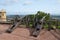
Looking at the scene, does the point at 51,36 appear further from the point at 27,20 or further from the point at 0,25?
the point at 0,25

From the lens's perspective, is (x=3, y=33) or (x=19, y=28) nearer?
(x=3, y=33)

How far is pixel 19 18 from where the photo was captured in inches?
339

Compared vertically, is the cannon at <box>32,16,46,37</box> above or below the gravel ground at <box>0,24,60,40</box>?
above

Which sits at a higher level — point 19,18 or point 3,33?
point 19,18

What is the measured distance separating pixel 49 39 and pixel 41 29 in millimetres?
812

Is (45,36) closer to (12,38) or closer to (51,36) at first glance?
(51,36)

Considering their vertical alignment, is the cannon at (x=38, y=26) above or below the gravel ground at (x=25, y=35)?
above

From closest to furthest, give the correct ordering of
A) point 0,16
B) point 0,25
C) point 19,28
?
point 19,28, point 0,25, point 0,16

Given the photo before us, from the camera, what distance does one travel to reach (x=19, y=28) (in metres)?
8.49

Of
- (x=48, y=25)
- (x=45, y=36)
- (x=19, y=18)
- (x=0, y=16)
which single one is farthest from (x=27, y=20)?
(x=0, y=16)

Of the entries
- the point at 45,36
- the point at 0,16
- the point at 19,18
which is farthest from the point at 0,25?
the point at 0,16

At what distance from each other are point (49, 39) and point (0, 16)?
319 inches

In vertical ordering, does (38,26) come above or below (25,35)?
above

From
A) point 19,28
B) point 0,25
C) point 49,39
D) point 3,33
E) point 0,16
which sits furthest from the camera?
point 0,16
